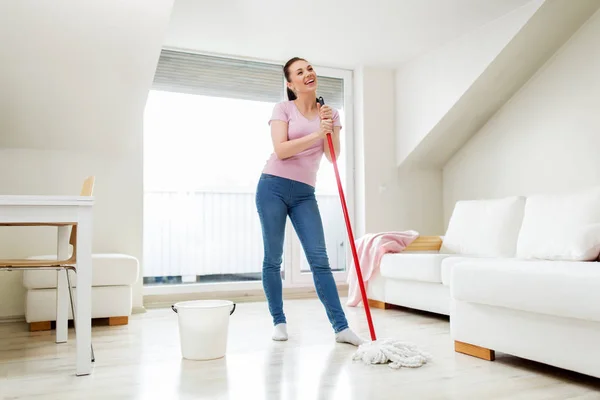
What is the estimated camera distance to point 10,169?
11.4 feet

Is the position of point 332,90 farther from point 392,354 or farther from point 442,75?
point 392,354

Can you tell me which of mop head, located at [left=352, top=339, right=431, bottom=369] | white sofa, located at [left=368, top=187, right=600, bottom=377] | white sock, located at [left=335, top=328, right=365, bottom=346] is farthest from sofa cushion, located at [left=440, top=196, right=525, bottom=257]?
mop head, located at [left=352, top=339, right=431, bottom=369]

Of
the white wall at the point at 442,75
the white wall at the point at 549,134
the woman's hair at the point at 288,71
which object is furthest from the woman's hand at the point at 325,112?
the white wall at the point at 549,134

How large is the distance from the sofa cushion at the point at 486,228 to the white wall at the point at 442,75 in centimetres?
95

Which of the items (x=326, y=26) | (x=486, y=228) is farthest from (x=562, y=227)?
(x=326, y=26)

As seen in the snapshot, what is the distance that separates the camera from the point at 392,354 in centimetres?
200

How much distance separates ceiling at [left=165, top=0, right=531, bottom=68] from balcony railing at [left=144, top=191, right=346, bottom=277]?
1309mm

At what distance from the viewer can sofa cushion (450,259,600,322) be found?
1666 mm

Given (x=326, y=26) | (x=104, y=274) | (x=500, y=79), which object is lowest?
(x=104, y=274)

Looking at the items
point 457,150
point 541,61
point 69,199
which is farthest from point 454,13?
point 69,199

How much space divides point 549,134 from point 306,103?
2233 mm

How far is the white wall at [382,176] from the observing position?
468 cm

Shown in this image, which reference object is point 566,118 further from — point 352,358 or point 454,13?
point 352,358

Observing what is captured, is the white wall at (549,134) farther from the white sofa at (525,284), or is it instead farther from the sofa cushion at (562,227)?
the sofa cushion at (562,227)
